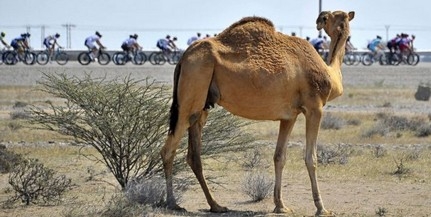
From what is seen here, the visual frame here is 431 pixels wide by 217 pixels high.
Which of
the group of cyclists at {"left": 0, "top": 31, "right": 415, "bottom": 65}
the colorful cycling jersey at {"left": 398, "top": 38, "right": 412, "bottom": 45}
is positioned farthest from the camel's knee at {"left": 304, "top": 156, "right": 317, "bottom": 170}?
the colorful cycling jersey at {"left": 398, "top": 38, "right": 412, "bottom": 45}

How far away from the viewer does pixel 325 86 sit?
592 inches

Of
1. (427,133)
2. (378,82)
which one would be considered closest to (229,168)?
(427,133)

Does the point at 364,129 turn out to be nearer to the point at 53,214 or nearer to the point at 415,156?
the point at 415,156

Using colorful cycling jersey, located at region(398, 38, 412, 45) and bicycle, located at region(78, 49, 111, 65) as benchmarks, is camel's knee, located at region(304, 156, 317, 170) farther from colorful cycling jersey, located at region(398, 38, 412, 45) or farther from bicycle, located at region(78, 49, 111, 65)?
colorful cycling jersey, located at region(398, 38, 412, 45)

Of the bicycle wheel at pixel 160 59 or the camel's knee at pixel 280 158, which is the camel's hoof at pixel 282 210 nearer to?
the camel's knee at pixel 280 158

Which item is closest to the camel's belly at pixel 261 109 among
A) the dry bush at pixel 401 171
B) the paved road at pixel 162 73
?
the dry bush at pixel 401 171

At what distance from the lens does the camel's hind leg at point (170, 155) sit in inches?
585

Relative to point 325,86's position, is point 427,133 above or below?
below

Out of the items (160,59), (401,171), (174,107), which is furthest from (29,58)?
(174,107)

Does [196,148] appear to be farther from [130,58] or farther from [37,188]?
[130,58]

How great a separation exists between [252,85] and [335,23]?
5.58 feet

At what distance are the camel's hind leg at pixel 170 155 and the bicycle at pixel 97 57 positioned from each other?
4799 cm

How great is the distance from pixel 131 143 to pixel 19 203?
5.68 ft

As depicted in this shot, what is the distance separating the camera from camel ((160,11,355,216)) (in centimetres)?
1467
